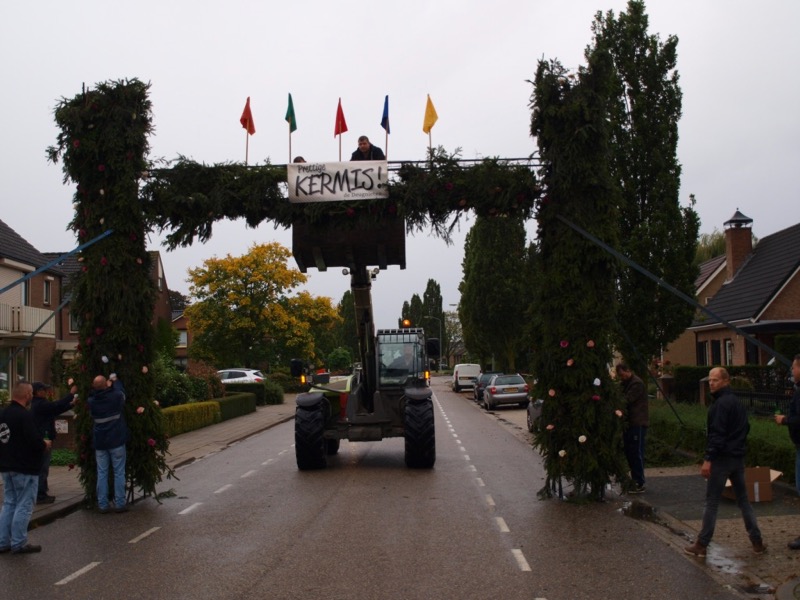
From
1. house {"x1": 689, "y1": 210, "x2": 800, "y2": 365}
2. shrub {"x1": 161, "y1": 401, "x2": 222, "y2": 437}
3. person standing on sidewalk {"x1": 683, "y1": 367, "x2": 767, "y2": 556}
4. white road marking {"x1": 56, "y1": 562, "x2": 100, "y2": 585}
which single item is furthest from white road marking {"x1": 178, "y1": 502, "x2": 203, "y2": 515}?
house {"x1": 689, "y1": 210, "x2": 800, "y2": 365}

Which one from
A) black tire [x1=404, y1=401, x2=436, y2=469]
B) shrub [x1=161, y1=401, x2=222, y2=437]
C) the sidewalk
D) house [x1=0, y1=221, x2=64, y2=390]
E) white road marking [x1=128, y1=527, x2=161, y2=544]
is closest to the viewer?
white road marking [x1=128, y1=527, x2=161, y2=544]

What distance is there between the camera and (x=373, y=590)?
6910 millimetres

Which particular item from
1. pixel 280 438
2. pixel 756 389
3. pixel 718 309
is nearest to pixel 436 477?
pixel 756 389

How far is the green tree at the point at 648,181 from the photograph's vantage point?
18.9m

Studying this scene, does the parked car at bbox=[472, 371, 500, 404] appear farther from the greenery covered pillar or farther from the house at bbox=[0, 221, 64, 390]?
the greenery covered pillar

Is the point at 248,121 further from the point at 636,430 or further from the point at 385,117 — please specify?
the point at 636,430

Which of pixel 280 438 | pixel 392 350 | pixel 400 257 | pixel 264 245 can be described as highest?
pixel 264 245

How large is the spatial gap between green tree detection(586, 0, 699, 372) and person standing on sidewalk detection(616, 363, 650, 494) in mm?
7073

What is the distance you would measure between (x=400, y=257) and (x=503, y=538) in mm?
5391

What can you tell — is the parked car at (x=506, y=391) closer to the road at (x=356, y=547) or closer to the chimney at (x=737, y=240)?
the chimney at (x=737, y=240)

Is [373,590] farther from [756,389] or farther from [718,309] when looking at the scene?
[718,309]

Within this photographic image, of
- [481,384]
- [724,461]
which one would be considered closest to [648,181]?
[724,461]

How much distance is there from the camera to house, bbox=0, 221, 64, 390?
1210 inches

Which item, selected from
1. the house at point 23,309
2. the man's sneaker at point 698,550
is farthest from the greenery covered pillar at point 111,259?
the house at point 23,309
